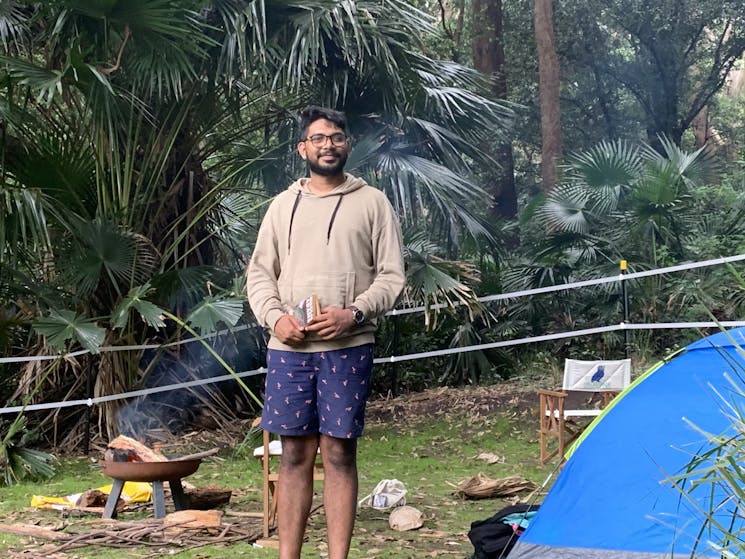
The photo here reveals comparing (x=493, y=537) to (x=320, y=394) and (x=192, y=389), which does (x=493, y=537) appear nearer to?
(x=320, y=394)

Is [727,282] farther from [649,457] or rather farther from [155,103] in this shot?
[649,457]

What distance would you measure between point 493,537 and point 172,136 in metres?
4.33

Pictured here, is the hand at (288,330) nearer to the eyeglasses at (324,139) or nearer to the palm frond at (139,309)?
the eyeglasses at (324,139)

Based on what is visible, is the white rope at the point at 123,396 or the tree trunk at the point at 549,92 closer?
the white rope at the point at 123,396

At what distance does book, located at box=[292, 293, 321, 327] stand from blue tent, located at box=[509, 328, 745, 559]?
1.14 meters

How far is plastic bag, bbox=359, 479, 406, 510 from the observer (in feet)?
17.9

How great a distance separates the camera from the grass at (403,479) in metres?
4.65

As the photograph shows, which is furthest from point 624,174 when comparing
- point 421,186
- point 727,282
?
point 421,186

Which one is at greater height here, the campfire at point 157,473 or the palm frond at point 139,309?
the palm frond at point 139,309

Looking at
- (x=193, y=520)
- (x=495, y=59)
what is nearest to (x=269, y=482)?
(x=193, y=520)

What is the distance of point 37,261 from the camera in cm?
736

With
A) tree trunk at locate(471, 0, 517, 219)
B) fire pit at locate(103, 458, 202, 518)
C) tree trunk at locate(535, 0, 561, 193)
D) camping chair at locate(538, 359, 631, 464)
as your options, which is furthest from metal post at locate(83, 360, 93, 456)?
tree trunk at locate(471, 0, 517, 219)

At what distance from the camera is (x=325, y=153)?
3695 mm

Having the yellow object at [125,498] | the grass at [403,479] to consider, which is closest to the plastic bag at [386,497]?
the grass at [403,479]
